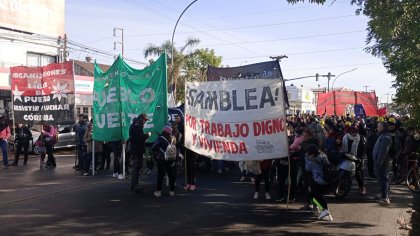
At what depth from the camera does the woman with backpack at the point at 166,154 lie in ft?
31.8

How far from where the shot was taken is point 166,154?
962 cm

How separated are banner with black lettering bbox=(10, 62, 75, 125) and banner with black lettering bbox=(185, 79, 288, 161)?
6.16 metres

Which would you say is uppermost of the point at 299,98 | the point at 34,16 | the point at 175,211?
the point at 34,16

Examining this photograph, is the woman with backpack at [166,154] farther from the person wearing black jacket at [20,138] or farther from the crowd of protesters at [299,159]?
the person wearing black jacket at [20,138]

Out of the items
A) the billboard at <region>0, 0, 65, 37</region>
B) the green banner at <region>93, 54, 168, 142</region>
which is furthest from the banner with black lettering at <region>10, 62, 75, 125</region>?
the billboard at <region>0, 0, 65, 37</region>

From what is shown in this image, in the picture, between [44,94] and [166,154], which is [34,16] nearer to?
[44,94]

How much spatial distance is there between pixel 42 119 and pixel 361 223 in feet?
34.8

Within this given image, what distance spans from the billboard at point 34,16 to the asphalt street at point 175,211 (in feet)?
73.6

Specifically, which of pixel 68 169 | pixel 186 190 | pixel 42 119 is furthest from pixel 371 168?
pixel 42 119

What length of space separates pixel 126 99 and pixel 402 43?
7684mm

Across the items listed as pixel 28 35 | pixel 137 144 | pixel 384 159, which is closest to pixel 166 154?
pixel 137 144

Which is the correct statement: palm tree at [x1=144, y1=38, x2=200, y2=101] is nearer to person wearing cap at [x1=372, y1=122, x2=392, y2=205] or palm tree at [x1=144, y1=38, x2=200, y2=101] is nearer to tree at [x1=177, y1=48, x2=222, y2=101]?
tree at [x1=177, y1=48, x2=222, y2=101]

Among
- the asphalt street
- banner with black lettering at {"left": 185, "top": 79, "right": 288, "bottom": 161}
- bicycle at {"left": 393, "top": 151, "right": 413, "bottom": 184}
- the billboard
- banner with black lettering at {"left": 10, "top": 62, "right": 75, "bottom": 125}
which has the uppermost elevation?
the billboard

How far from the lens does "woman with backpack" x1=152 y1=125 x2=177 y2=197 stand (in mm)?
9680
